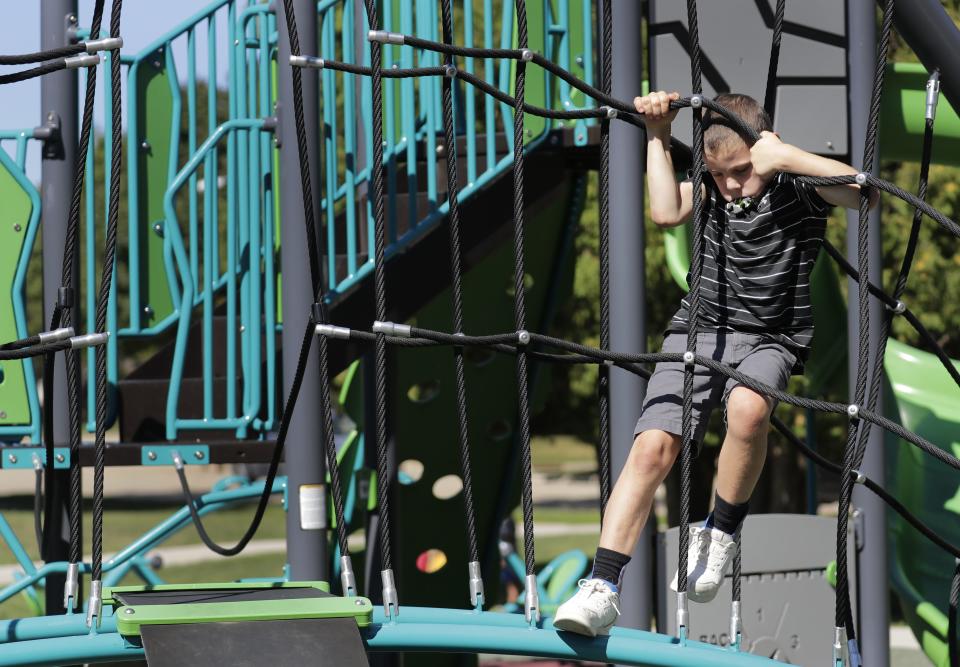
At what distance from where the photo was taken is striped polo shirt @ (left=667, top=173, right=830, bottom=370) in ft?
10.4

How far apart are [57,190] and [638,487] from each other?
9.26 ft

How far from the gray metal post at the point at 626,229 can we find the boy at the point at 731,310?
1327 mm

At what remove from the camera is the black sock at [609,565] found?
3016 mm

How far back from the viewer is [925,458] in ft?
18.3

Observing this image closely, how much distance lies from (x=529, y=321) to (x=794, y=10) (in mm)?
2005

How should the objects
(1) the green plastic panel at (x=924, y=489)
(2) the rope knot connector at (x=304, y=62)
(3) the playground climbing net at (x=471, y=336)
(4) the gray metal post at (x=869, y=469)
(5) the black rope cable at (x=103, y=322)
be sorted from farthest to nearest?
(1) the green plastic panel at (x=924, y=489), (4) the gray metal post at (x=869, y=469), (2) the rope knot connector at (x=304, y=62), (3) the playground climbing net at (x=471, y=336), (5) the black rope cable at (x=103, y=322)

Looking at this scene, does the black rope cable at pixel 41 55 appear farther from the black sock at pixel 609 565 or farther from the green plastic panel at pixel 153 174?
the green plastic panel at pixel 153 174

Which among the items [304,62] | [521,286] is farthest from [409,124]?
[521,286]

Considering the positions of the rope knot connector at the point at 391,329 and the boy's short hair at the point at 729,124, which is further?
the boy's short hair at the point at 729,124

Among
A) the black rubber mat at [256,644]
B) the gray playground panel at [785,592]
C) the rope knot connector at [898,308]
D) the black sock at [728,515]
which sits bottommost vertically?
the gray playground panel at [785,592]

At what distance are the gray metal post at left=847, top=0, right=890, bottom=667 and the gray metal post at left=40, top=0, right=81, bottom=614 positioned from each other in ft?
9.73

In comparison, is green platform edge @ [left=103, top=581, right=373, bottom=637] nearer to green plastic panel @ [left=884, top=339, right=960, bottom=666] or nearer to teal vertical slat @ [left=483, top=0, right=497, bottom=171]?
teal vertical slat @ [left=483, top=0, right=497, bottom=171]

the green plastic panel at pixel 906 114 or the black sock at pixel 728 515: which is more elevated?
the green plastic panel at pixel 906 114

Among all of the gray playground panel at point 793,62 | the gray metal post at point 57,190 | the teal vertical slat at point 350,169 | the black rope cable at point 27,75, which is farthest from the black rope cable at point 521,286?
the gray metal post at point 57,190
